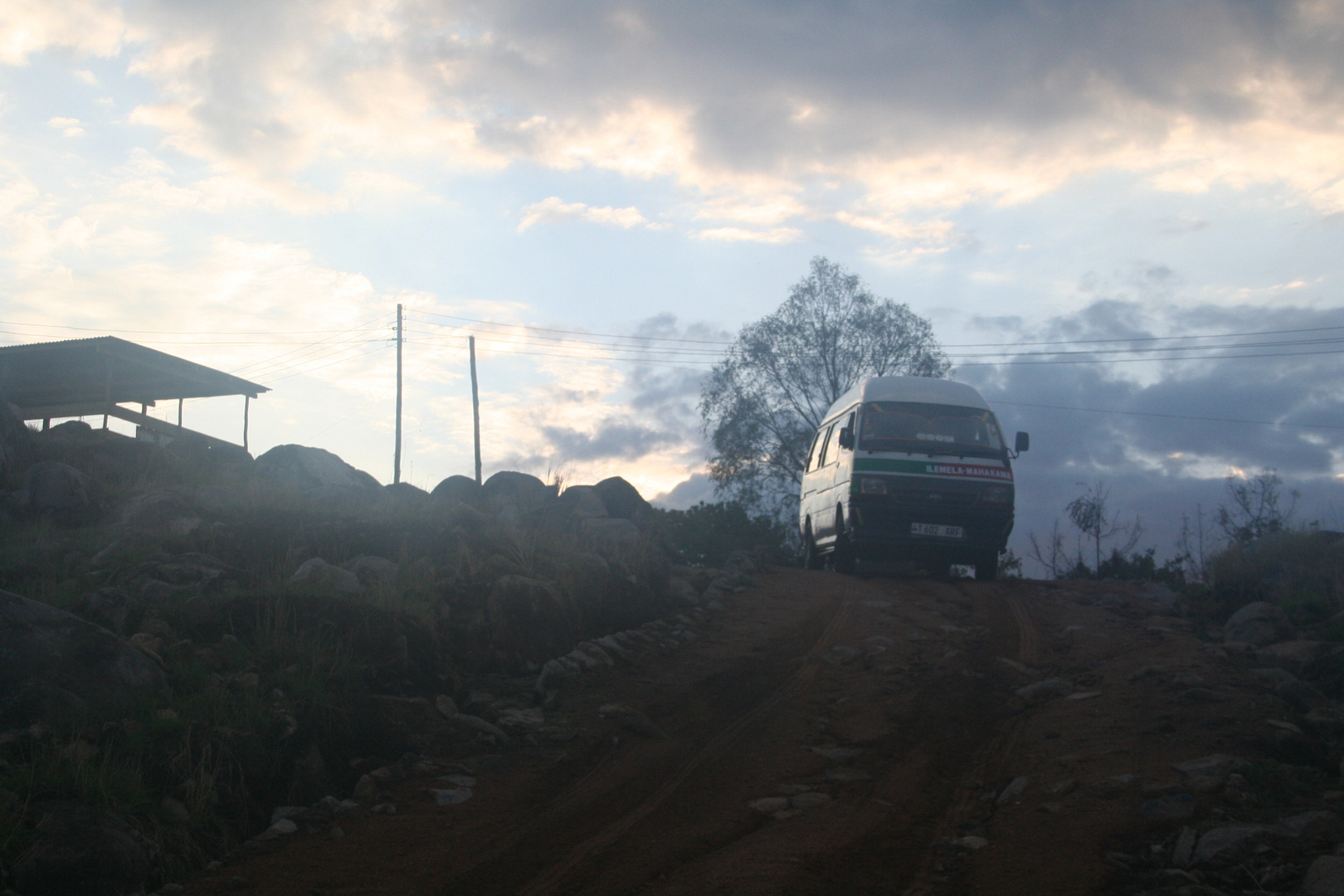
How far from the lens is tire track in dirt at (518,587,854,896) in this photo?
419 cm

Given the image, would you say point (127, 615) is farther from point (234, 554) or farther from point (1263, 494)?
point (1263, 494)

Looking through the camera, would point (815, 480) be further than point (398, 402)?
No

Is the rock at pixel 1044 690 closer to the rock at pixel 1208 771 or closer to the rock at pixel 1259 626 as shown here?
the rock at pixel 1208 771

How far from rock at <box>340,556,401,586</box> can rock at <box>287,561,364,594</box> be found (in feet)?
0.50

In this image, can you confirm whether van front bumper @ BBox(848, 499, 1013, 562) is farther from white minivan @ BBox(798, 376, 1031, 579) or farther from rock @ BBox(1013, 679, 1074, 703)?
rock @ BBox(1013, 679, 1074, 703)

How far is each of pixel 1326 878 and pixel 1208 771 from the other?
4.77 feet

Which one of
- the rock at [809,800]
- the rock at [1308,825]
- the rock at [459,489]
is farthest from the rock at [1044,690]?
the rock at [459,489]

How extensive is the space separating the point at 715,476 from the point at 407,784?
92.3 ft

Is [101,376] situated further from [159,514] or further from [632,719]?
[632,719]

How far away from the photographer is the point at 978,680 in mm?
7570

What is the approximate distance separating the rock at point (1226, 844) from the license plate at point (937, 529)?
29.7 feet

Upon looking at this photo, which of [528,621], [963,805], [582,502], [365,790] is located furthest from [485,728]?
[582,502]

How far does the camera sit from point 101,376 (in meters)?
26.8

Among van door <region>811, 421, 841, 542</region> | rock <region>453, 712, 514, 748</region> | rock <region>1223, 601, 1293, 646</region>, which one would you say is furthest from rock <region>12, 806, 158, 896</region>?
van door <region>811, 421, 841, 542</region>
